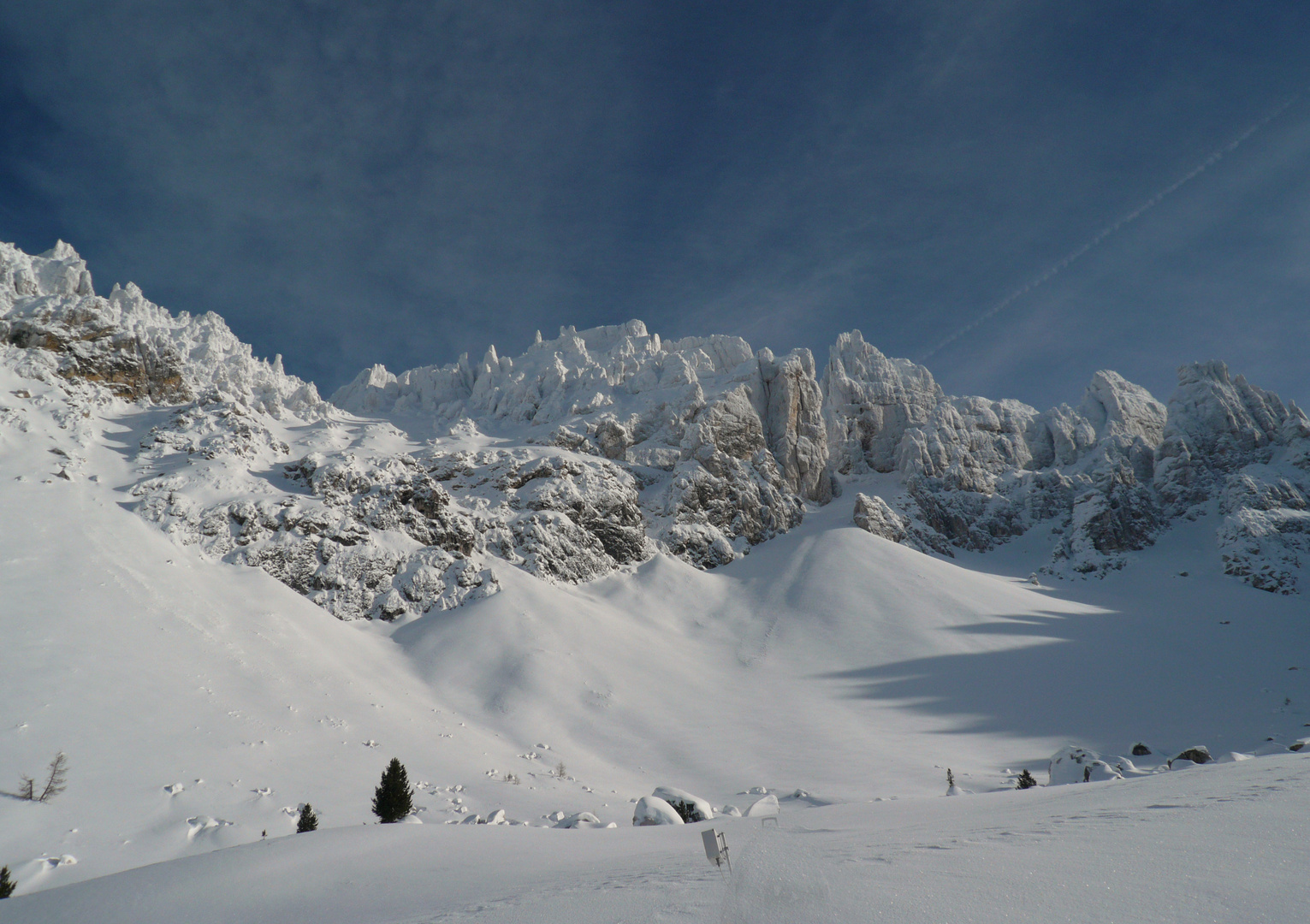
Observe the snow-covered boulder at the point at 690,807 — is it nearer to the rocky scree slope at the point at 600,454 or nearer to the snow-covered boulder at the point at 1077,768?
the snow-covered boulder at the point at 1077,768

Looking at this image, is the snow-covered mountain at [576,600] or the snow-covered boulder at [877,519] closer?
the snow-covered mountain at [576,600]

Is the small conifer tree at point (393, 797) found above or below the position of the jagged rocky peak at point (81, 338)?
below

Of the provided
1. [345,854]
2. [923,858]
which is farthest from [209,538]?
[923,858]

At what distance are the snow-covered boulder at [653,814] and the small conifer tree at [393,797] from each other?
6322 millimetres

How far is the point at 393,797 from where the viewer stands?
1555 cm

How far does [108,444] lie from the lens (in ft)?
176

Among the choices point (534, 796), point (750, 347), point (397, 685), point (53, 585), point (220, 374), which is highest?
point (750, 347)

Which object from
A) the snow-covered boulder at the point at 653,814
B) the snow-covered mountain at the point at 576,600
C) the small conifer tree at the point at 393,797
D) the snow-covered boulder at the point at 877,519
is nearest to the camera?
the snow-covered boulder at the point at 653,814

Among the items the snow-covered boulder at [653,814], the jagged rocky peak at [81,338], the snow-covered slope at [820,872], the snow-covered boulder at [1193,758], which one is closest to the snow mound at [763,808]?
the snow-covered boulder at [653,814]

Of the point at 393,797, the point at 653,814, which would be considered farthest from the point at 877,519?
the point at 393,797

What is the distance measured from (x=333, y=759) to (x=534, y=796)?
373 inches

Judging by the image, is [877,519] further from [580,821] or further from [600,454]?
[580,821]

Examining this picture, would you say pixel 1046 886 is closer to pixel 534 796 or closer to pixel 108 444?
pixel 534 796

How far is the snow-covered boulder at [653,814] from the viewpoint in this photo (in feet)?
48.7
